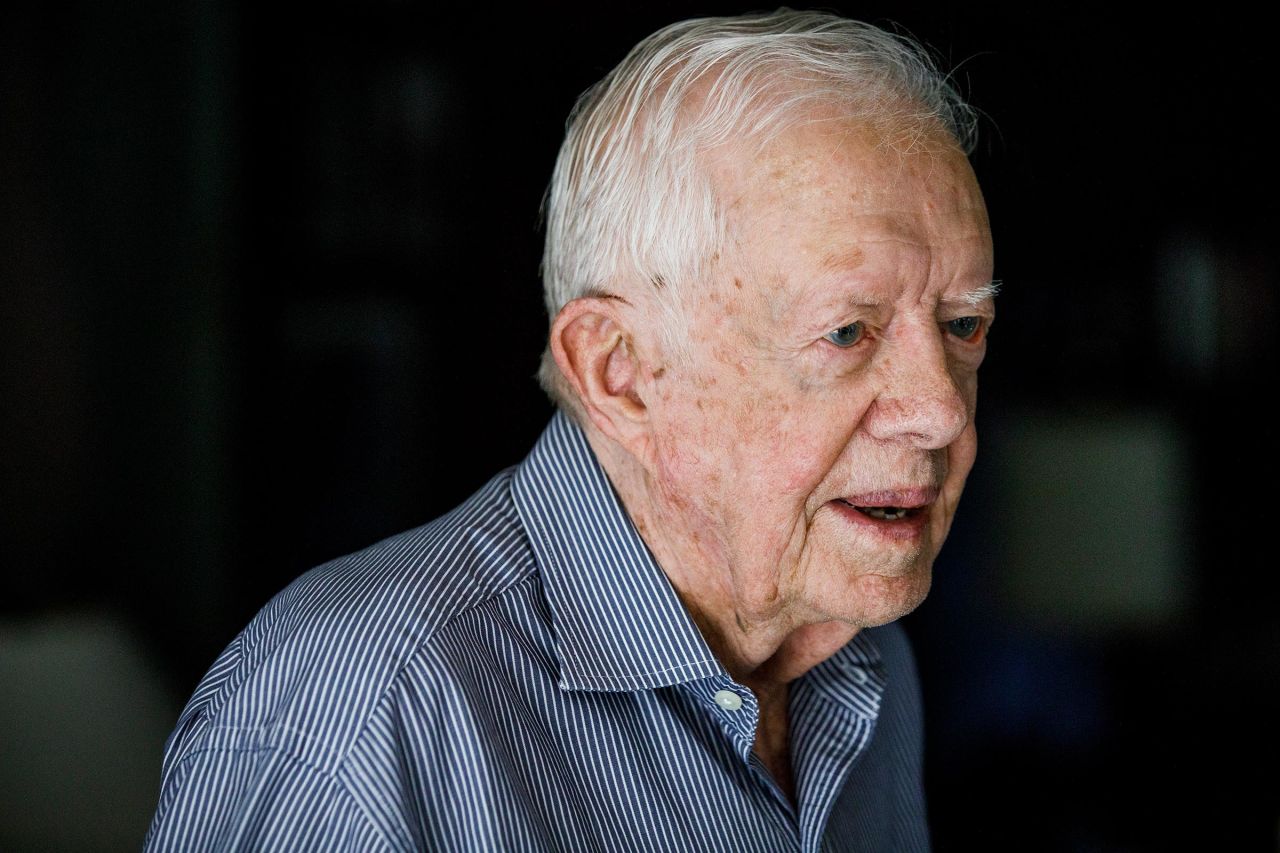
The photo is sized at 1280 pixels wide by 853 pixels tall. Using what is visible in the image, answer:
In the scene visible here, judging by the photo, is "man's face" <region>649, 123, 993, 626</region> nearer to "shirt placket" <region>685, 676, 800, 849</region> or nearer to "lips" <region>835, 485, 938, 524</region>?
"lips" <region>835, 485, 938, 524</region>

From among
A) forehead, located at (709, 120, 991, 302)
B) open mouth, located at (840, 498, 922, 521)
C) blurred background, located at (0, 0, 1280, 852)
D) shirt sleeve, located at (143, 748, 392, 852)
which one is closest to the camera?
shirt sleeve, located at (143, 748, 392, 852)

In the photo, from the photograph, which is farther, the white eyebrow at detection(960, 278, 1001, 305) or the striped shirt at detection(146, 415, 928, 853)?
the white eyebrow at detection(960, 278, 1001, 305)

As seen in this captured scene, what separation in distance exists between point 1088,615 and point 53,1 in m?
2.47

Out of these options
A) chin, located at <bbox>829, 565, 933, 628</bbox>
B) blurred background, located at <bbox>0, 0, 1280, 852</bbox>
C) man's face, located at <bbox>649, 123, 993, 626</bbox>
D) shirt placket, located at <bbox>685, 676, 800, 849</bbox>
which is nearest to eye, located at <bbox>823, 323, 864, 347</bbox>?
man's face, located at <bbox>649, 123, 993, 626</bbox>

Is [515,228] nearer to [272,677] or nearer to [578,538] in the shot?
[578,538]

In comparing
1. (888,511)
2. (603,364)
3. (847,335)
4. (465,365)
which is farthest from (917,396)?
(465,365)

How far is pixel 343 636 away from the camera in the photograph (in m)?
1.06

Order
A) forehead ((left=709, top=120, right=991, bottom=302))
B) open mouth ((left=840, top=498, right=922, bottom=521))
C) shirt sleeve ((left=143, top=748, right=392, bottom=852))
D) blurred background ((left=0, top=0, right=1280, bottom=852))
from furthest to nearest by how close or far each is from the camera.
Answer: blurred background ((left=0, top=0, right=1280, bottom=852)), open mouth ((left=840, top=498, right=922, bottom=521)), forehead ((left=709, top=120, right=991, bottom=302)), shirt sleeve ((left=143, top=748, right=392, bottom=852))

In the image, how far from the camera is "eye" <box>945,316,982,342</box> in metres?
1.32

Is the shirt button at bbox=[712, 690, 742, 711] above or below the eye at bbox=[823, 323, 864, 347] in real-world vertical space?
below

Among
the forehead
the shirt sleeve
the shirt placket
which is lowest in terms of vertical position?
the shirt placket

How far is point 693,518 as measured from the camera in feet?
4.18

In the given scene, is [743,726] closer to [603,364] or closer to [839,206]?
[603,364]

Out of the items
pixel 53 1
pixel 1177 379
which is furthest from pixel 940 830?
pixel 53 1
